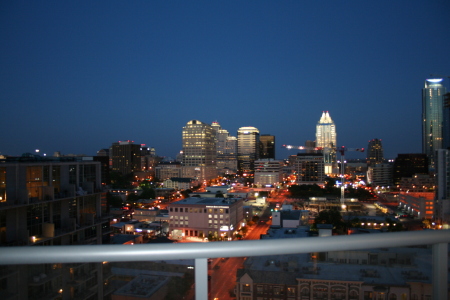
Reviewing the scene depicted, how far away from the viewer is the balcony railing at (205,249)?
0.59 m

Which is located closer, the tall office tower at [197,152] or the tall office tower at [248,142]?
the tall office tower at [197,152]

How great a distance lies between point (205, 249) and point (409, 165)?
109ft

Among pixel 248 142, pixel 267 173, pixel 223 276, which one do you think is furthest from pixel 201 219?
pixel 248 142

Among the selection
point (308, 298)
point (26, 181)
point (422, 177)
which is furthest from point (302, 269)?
point (422, 177)

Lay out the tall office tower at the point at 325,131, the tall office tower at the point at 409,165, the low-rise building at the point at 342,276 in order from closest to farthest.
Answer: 1. the low-rise building at the point at 342,276
2. the tall office tower at the point at 409,165
3. the tall office tower at the point at 325,131

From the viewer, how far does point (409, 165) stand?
96.2 feet

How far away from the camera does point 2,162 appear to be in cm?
385

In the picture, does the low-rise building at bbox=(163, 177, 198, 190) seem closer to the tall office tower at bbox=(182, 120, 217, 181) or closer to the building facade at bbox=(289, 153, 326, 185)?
the tall office tower at bbox=(182, 120, 217, 181)

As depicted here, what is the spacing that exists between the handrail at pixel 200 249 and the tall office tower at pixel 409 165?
104ft

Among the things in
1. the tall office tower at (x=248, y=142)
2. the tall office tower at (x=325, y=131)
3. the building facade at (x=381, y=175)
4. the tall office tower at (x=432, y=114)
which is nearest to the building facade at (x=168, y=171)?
the building facade at (x=381, y=175)

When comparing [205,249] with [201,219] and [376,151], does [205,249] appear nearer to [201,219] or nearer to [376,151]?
[201,219]

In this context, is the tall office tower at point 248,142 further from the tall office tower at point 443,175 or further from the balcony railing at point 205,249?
the balcony railing at point 205,249

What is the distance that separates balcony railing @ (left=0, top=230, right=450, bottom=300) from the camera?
585 mm

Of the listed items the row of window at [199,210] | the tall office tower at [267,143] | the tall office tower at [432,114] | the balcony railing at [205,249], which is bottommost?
the row of window at [199,210]
